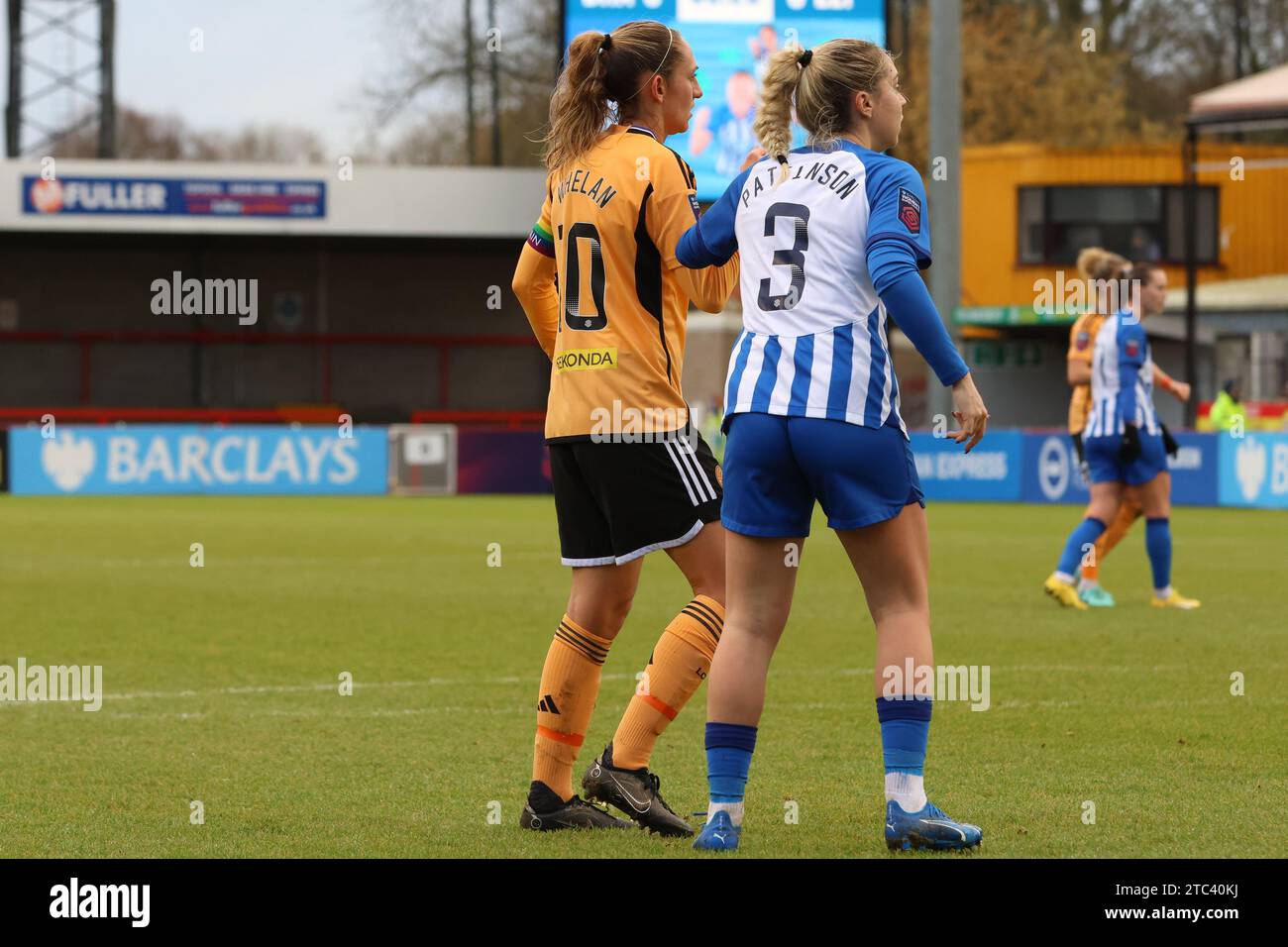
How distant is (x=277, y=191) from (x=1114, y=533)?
28.1 m

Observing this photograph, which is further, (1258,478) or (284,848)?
(1258,478)

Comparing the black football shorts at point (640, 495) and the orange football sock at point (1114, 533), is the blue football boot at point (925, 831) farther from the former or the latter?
the orange football sock at point (1114, 533)

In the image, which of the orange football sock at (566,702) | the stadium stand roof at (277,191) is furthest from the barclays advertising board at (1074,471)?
the orange football sock at (566,702)

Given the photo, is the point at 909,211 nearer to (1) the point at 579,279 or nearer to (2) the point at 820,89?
(2) the point at 820,89

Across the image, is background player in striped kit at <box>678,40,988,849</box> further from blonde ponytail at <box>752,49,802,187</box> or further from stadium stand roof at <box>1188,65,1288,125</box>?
stadium stand roof at <box>1188,65,1288,125</box>

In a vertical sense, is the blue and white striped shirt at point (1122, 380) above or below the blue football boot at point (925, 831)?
above

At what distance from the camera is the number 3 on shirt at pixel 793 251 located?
483 centimetres

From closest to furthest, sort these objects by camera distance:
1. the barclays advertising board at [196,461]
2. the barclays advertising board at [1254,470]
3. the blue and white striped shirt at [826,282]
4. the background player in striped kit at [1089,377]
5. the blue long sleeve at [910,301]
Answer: the blue long sleeve at [910,301]
the blue and white striped shirt at [826,282]
the background player in striped kit at [1089,377]
the barclays advertising board at [1254,470]
the barclays advertising board at [196,461]

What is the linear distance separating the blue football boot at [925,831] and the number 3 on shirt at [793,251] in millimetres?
1298

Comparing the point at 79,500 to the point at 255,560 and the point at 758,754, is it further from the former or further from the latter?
the point at 758,754
